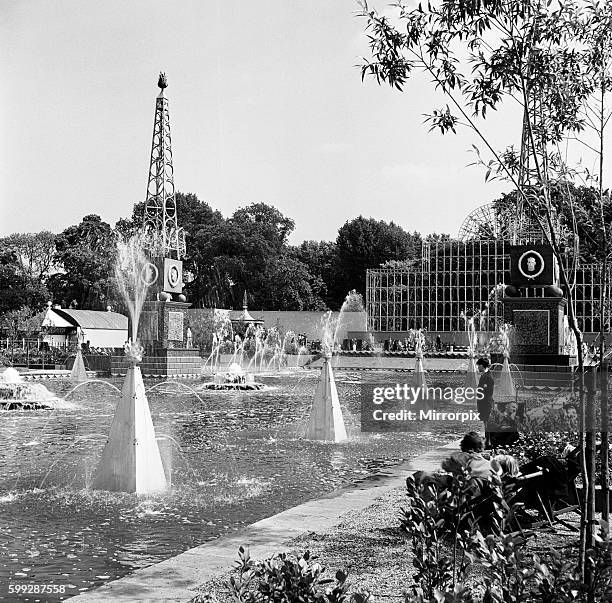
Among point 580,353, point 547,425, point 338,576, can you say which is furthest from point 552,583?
point 547,425

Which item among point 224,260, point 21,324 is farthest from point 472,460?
point 224,260

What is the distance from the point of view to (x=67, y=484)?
9461mm

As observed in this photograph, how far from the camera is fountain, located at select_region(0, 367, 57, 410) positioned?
1905cm

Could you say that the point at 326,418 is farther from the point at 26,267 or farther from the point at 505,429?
the point at 26,267

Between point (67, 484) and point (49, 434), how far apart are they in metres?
5.31

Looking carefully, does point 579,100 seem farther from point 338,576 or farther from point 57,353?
point 57,353

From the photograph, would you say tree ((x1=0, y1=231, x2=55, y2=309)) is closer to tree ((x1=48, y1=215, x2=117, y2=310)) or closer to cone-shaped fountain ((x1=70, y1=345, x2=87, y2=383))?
tree ((x1=48, y1=215, x2=117, y2=310))

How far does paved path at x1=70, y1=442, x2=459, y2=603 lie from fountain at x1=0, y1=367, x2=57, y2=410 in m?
12.3

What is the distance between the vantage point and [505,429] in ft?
33.2

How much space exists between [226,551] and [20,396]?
15232 mm

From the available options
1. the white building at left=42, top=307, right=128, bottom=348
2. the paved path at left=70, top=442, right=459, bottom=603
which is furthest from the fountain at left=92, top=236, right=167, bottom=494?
the white building at left=42, top=307, right=128, bottom=348

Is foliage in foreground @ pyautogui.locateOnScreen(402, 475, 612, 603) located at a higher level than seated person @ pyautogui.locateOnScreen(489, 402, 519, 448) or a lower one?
higher

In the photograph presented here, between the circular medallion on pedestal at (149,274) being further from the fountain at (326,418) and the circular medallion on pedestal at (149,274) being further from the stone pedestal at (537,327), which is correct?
the fountain at (326,418)

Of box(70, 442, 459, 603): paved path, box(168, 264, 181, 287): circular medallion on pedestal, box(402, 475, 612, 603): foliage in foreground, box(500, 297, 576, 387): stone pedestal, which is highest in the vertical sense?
box(168, 264, 181, 287): circular medallion on pedestal
